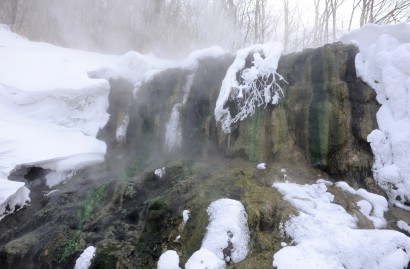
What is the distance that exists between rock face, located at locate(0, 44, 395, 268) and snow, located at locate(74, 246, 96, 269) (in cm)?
12

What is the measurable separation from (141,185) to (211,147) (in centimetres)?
197

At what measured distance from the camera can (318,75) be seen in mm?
6781

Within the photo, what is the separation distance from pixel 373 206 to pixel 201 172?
10.1ft

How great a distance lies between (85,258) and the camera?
4.59 meters

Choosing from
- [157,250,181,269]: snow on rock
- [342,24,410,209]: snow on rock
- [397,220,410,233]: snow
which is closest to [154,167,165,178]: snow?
[157,250,181,269]: snow on rock

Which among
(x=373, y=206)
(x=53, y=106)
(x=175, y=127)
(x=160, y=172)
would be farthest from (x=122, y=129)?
(x=373, y=206)

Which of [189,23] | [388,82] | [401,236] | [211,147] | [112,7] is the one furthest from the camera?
[189,23]

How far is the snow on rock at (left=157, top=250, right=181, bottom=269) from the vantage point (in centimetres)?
409

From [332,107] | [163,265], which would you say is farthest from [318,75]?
[163,265]

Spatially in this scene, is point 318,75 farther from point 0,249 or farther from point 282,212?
point 0,249

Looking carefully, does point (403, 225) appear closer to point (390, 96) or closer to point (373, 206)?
point (373, 206)

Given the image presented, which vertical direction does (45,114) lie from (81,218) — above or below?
above

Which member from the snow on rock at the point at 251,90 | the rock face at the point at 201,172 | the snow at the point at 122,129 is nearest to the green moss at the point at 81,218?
the rock face at the point at 201,172

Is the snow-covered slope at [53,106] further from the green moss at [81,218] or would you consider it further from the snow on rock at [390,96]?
the snow on rock at [390,96]
